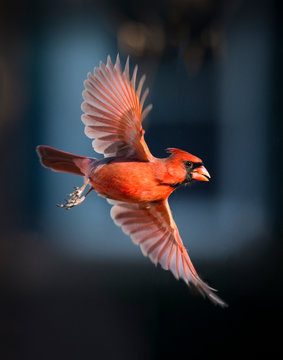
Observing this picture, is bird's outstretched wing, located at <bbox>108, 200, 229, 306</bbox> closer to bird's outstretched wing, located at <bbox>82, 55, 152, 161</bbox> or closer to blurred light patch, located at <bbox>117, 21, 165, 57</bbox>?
bird's outstretched wing, located at <bbox>82, 55, 152, 161</bbox>

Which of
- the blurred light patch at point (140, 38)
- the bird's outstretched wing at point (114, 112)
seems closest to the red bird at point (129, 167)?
the bird's outstretched wing at point (114, 112)

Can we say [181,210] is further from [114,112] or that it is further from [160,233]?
[114,112]

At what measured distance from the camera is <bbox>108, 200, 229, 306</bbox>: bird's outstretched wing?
49 cm

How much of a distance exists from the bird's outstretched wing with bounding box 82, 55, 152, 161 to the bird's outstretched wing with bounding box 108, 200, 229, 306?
0.08 meters

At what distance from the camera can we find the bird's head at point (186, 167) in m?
0.42

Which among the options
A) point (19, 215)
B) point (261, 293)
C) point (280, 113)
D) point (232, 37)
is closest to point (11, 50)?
point (19, 215)

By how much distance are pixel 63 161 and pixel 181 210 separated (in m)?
0.19

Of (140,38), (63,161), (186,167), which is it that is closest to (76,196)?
(63,161)

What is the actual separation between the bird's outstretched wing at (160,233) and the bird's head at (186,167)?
7 centimetres

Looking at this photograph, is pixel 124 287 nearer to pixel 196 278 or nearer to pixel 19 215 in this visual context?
pixel 19 215

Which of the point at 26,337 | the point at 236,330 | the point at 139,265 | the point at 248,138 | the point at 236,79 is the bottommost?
the point at 26,337

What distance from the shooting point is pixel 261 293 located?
30.9 inches

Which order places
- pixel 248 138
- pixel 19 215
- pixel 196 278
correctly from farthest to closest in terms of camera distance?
pixel 19 215, pixel 248 138, pixel 196 278

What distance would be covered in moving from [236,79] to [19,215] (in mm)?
515
